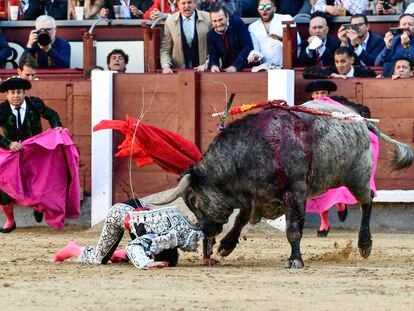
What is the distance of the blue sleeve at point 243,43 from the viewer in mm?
14102

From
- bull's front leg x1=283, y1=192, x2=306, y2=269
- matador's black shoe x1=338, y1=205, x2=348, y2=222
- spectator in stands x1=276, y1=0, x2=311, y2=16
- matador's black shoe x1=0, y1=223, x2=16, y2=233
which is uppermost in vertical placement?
spectator in stands x1=276, y1=0, x2=311, y2=16

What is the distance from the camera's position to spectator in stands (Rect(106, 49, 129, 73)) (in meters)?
14.6

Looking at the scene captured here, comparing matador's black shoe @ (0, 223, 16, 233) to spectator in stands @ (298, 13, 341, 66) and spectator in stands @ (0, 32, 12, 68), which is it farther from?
spectator in stands @ (298, 13, 341, 66)

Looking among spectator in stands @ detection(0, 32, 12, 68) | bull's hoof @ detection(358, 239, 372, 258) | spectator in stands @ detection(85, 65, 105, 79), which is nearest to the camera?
bull's hoof @ detection(358, 239, 372, 258)

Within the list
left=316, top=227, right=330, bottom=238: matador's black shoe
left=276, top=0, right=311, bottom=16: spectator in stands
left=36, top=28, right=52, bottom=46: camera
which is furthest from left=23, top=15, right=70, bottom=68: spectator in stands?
left=316, top=227, right=330, bottom=238: matador's black shoe

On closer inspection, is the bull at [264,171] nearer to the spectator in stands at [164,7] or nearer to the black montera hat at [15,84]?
the black montera hat at [15,84]

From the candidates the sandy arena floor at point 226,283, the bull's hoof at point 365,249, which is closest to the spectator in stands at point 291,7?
the sandy arena floor at point 226,283

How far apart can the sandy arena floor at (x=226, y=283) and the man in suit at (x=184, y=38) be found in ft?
10.7

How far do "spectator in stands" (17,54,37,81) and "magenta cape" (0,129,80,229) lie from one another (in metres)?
0.79

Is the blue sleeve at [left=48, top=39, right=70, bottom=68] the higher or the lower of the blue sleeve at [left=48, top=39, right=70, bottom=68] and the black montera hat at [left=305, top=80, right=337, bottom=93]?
the higher

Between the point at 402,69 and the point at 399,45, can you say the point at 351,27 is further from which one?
the point at 402,69

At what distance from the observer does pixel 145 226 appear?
9.75 m

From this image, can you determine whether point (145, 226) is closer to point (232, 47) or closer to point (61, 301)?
point (61, 301)

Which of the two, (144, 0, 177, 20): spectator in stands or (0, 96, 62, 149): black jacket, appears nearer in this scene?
(0, 96, 62, 149): black jacket
